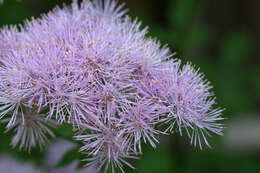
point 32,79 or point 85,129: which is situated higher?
point 32,79

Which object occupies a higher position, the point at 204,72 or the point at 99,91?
the point at 204,72

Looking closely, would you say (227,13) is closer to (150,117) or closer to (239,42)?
(239,42)

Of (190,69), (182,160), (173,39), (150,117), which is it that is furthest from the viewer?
(182,160)

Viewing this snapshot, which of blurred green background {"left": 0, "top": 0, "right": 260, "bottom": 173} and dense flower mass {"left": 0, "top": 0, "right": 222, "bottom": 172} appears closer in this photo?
dense flower mass {"left": 0, "top": 0, "right": 222, "bottom": 172}

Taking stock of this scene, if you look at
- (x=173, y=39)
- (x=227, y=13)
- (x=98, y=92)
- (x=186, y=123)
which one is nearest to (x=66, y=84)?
(x=98, y=92)

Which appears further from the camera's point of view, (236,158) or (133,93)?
(236,158)

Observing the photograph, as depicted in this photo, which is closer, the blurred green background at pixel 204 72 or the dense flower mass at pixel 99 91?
the dense flower mass at pixel 99 91

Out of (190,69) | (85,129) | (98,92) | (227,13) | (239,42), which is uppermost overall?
(227,13)

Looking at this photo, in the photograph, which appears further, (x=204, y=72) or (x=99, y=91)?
(x=204, y=72)
